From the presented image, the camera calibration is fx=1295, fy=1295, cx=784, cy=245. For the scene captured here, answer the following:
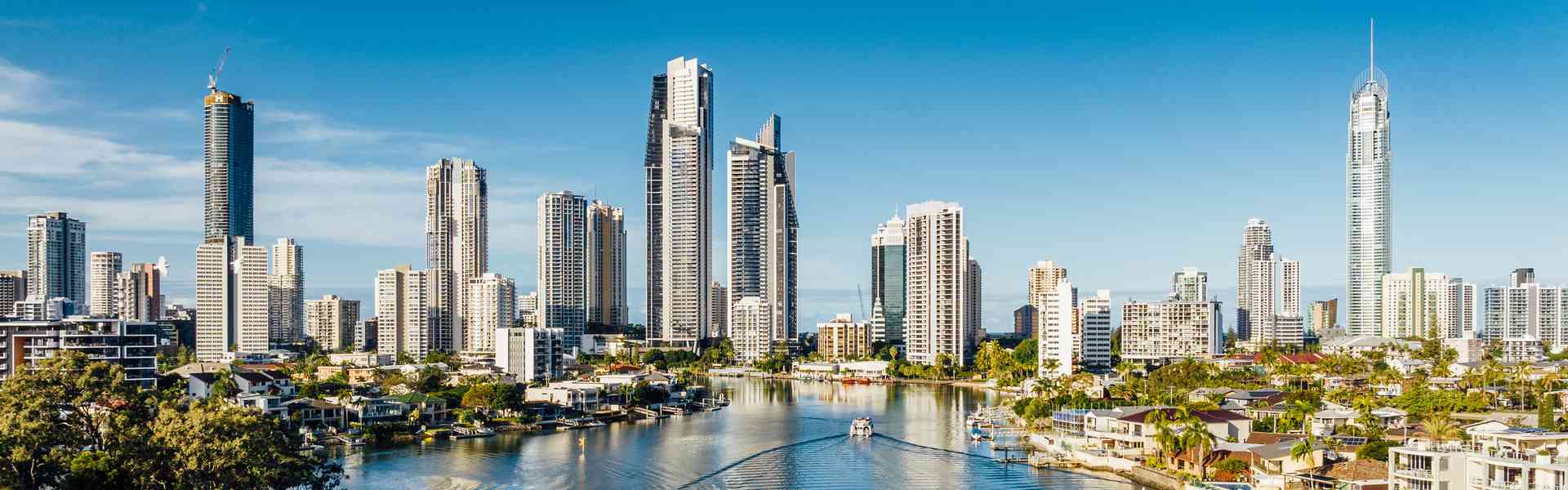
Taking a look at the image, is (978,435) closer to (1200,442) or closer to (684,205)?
(1200,442)

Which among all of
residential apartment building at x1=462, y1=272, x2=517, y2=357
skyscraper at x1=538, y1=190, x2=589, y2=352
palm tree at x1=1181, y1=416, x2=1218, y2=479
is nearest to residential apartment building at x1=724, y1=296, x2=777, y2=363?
residential apartment building at x1=462, y1=272, x2=517, y2=357

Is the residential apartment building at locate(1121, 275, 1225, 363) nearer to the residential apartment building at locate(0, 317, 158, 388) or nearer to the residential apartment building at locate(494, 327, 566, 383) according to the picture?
the residential apartment building at locate(494, 327, 566, 383)

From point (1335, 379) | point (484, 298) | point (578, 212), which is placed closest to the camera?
point (1335, 379)

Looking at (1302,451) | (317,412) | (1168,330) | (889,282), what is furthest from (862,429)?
(889,282)

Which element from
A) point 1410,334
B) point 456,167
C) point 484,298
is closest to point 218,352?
point 484,298

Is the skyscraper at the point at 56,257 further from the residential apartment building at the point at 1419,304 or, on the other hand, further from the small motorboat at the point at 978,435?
the residential apartment building at the point at 1419,304

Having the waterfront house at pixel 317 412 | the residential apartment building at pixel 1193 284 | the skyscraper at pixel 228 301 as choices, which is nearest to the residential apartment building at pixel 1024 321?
the residential apartment building at pixel 1193 284

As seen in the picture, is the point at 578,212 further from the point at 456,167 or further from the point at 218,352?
the point at 218,352
